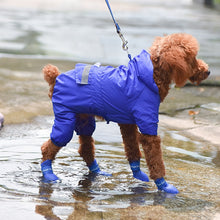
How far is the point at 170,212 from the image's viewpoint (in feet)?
11.5

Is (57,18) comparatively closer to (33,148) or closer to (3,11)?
(3,11)

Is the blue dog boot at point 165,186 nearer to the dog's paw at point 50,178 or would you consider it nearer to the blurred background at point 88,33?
the dog's paw at point 50,178

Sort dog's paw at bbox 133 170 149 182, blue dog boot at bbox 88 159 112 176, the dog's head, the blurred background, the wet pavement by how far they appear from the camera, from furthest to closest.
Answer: the blurred background → blue dog boot at bbox 88 159 112 176 → dog's paw at bbox 133 170 149 182 → the dog's head → the wet pavement

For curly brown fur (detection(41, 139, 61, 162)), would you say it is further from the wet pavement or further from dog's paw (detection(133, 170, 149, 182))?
dog's paw (detection(133, 170, 149, 182))

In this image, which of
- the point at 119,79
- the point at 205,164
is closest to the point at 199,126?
the point at 205,164

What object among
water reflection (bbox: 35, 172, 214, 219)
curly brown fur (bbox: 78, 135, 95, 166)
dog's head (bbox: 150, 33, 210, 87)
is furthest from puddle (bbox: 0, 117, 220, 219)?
dog's head (bbox: 150, 33, 210, 87)

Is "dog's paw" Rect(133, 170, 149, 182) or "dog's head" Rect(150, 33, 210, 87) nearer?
"dog's head" Rect(150, 33, 210, 87)

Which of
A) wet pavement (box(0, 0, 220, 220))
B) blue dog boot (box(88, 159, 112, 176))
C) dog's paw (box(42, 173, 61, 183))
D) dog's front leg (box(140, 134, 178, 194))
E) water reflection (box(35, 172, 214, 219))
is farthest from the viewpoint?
blue dog boot (box(88, 159, 112, 176))

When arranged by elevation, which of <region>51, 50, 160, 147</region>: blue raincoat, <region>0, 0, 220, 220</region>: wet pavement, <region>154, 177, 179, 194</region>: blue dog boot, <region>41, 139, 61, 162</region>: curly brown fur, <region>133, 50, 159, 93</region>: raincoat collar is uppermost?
<region>133, 50, 159, 93</region>: raincoat collar

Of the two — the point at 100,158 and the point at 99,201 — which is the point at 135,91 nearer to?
the point at 99,201

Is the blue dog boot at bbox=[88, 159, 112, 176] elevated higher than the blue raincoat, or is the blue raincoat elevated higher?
the blue raincoat

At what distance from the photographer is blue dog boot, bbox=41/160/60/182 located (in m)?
4.10

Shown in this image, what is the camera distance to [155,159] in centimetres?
391

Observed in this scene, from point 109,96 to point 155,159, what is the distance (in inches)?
25.6
